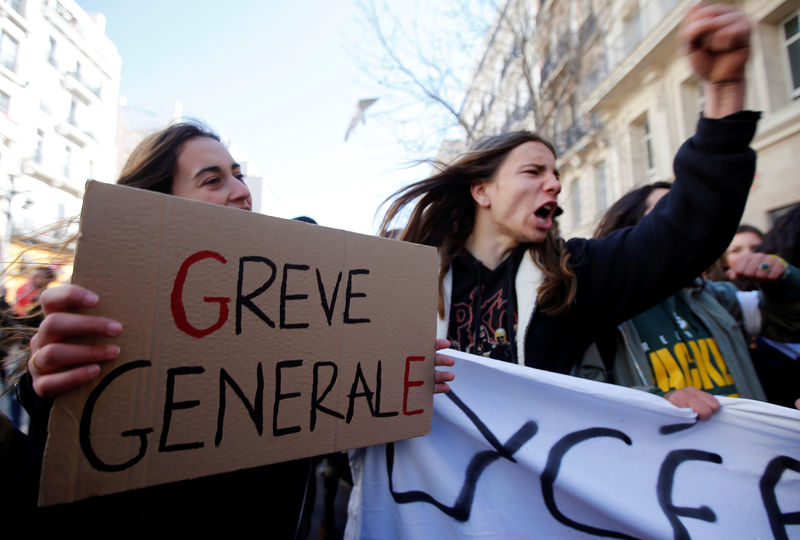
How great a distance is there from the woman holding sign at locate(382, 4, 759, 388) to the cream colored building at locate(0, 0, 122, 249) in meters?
11.6

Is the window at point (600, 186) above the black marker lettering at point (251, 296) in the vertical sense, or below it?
above

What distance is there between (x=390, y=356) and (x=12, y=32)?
14.8 m

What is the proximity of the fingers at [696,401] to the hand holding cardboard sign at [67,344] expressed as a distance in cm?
133

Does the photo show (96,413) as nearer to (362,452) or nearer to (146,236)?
(146,236)

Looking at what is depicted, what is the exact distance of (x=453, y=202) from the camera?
194 cm

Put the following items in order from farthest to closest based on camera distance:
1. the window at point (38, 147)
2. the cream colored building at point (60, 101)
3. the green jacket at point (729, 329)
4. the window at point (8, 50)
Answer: the window at point (38, 147), the cream colored building at point (60, 101), the window at point (8, 50), the green jacket at point (729, 329)

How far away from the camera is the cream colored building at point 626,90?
7.10 m

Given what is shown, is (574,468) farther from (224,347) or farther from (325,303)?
(224,347)

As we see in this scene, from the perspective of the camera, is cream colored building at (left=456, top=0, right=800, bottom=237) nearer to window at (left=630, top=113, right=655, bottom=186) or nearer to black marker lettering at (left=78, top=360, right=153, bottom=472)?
window at (left=630, top=113, right=655, bottom=186)

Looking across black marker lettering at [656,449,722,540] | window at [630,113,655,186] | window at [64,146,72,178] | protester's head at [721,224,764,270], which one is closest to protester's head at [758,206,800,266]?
protester's head at [721,224,764,270]

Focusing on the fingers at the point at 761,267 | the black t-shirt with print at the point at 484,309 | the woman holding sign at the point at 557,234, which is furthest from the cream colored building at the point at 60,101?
the fingers at the point at 761,267

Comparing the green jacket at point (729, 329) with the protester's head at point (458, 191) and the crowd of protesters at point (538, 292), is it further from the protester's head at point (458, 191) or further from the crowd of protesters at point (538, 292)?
the protester's head at point (458, 191)

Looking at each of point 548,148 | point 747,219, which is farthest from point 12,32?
point 747,219

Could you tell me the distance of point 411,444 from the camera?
48.1 inches
